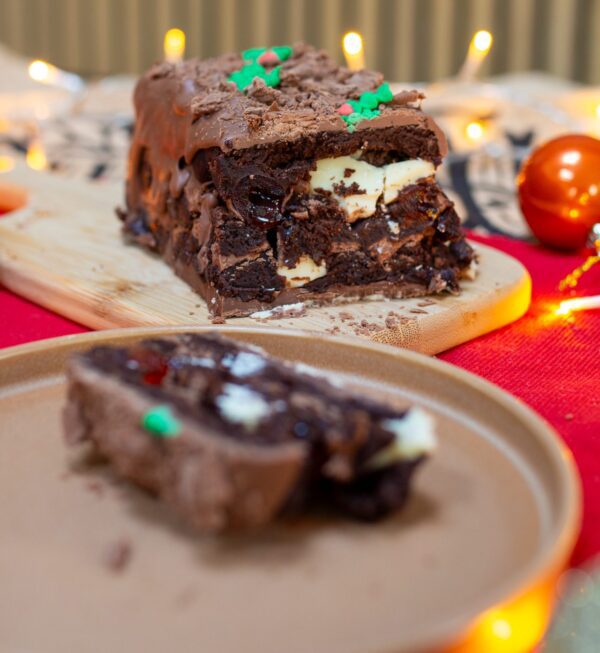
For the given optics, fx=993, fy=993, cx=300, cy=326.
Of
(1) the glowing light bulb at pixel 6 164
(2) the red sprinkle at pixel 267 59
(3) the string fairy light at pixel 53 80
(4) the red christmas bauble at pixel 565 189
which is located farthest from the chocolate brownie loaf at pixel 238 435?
(3) the string fairy light at pixel 53 80

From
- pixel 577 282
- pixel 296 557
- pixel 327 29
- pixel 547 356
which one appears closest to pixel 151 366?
pixel 296 557

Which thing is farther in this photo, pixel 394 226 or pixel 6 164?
pixel 6 164

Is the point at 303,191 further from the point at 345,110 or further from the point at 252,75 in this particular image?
the point at 252,75

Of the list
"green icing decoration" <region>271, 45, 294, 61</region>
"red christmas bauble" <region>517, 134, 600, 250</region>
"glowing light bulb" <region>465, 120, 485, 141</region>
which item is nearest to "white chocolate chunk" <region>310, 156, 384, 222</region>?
"green icing decoration" <region>271, 45, 294, 61</region>

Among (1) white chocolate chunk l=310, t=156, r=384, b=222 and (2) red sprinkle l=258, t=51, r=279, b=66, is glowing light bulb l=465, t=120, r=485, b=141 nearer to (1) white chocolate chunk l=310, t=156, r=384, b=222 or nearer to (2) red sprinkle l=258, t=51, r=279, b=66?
(2) red sprinkle l=258, t=51, r=279, b=66

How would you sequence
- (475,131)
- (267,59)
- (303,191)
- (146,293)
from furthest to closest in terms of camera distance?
(475,131)
(267,59)
(146,293)
(303,191)

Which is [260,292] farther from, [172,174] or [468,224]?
[468,224]

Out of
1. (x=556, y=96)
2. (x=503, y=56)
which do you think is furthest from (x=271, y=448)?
(x=503, y=56)
